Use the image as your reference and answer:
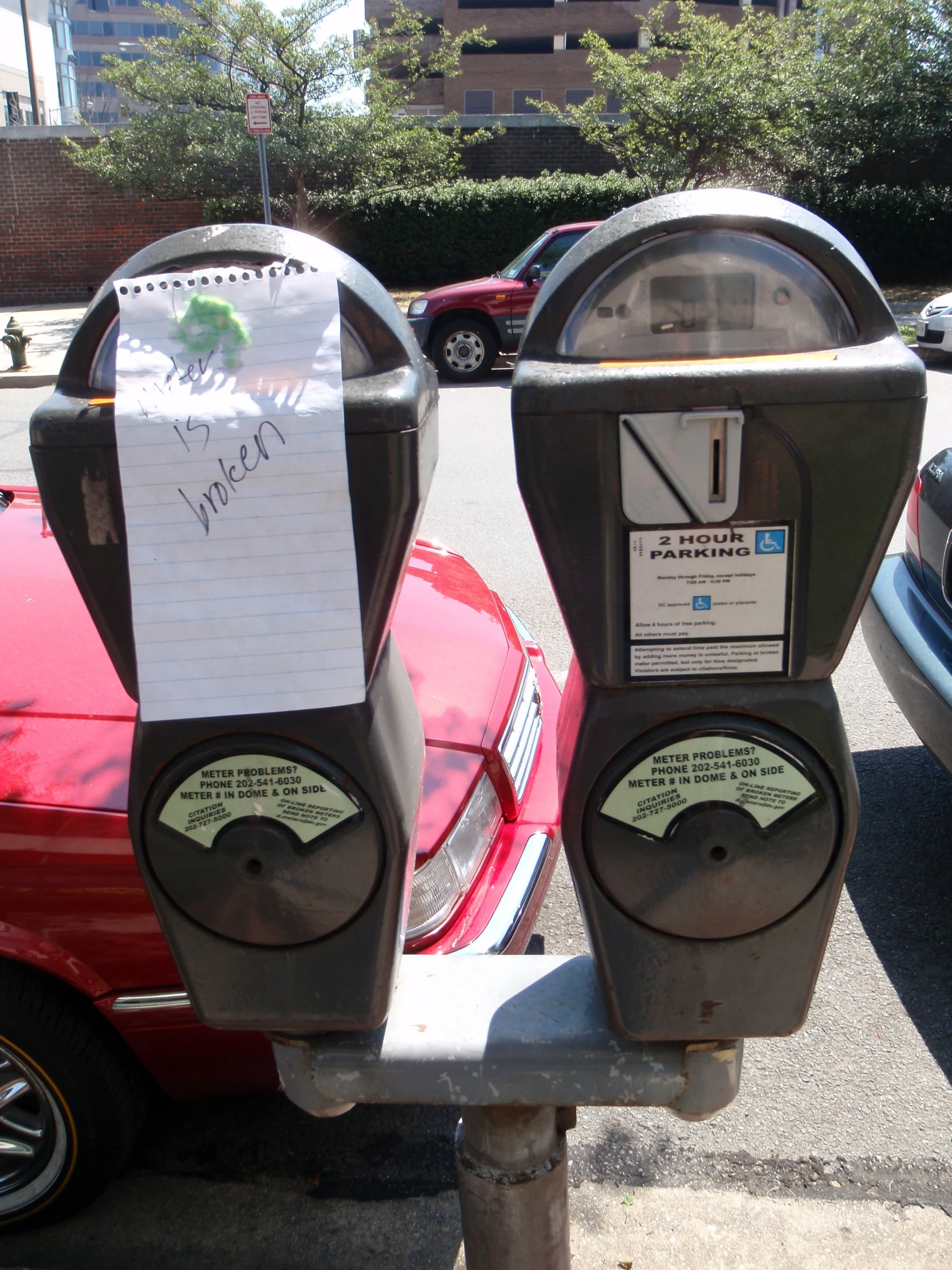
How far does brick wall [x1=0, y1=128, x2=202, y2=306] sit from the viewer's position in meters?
16.6

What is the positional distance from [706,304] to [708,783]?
483 mm

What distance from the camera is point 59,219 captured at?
54.9ft

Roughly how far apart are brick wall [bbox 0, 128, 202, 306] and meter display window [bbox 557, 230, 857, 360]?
16.9 metres

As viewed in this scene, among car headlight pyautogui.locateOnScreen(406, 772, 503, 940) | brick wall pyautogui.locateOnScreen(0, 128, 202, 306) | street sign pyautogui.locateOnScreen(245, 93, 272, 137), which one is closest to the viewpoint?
car headlight pyautogui.locateOnScreen(406, 772, 503, 940)

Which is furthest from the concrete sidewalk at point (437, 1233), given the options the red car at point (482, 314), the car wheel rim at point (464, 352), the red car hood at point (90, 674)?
the car wheel rim at point (464, 352)

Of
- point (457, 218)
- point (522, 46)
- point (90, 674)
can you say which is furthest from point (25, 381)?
point (522, 46)

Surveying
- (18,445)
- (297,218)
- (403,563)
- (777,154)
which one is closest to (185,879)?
(403,563)

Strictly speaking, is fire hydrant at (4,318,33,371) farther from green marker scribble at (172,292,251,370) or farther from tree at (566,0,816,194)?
green marker scribble at (172,292,251,370)

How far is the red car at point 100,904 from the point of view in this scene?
6.08 ft

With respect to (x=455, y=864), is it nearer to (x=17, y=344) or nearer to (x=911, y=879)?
(x=911, y=879)

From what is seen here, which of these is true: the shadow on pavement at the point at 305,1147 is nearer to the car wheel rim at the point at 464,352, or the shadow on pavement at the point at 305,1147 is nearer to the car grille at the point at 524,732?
the car grille at the point at 524,732

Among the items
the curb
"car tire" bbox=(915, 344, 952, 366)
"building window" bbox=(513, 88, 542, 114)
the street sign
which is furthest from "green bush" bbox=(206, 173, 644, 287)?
"building window" bbox=(513, 88, 542, 114)

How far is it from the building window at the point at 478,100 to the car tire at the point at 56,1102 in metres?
38.6

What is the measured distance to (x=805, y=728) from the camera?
3.81 ft
